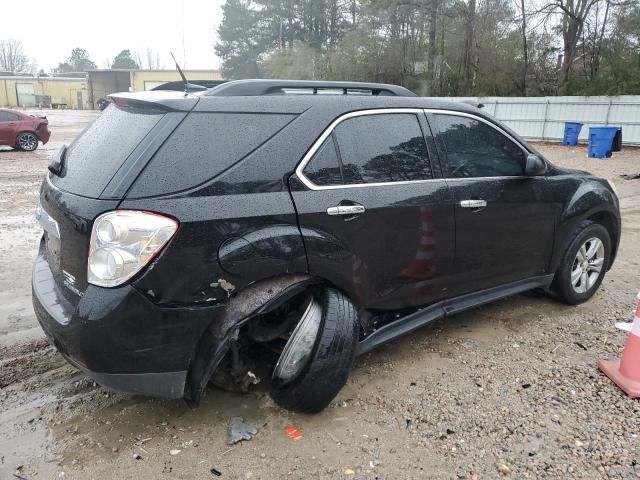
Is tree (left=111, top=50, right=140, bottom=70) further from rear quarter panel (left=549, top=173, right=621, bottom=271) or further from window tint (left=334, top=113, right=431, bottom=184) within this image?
window tint (left=334, top=113, right=431, bottom=184)

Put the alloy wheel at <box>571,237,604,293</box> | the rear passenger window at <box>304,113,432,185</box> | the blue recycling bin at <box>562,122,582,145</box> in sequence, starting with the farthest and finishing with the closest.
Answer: the blue recycling bin at <box>562,122,582,145</box> → the alloy wheel at <box>571,237,604,293</box> → the rear passenger window at <box>304,113,432,185</box>

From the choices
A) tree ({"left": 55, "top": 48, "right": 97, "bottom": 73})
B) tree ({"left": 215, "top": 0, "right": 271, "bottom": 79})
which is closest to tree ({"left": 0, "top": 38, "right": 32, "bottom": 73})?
tree ({"left": 55, "top": 48, "right": 97, "bottom": 73})

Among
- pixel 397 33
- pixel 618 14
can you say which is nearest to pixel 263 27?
pixel 397 33

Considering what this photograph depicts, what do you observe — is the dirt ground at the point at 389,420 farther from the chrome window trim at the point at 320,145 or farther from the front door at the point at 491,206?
the chrome window trim at the point at 320,145

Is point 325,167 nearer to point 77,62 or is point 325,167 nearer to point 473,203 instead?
point 473,203

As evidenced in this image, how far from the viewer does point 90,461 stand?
2523 mm

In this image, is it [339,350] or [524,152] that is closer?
[339,350]

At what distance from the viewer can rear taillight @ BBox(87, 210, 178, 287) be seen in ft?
7.60

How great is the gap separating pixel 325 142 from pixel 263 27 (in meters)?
48.3

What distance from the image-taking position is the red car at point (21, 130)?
57.4 feet

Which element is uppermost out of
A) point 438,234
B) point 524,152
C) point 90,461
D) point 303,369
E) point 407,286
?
point 524,152

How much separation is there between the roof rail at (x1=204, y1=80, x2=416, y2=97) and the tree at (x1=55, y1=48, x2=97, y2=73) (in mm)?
114451

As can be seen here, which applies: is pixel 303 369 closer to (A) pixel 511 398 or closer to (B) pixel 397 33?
(A) pixel 511 398

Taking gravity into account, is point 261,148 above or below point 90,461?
above
